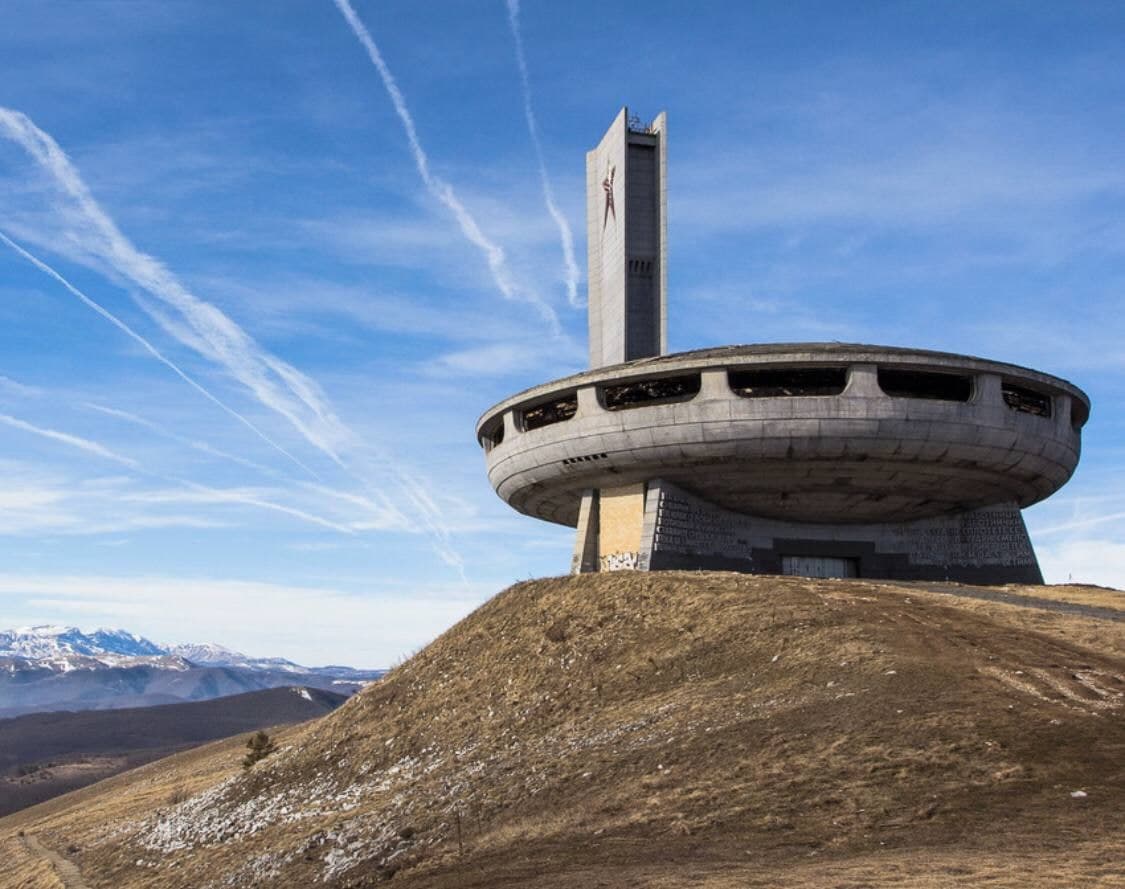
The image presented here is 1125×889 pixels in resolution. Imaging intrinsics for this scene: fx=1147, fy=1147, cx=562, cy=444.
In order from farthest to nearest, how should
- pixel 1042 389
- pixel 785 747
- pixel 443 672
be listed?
pixel 1042 389 → pixel 443 672 → pixel 785 747

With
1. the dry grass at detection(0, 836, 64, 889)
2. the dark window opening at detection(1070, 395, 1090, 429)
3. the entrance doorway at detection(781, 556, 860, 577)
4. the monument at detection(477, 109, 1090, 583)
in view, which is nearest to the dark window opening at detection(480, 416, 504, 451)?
the monument at detection(477, 109, 1090, 583)

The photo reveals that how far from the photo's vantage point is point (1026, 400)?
44.2 meters

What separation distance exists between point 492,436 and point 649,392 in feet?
34.7

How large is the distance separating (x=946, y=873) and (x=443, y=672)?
2200 cm

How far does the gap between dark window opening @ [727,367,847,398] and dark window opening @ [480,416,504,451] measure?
40.3ft

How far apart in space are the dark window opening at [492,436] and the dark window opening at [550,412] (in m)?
3.14

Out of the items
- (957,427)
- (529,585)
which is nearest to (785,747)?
(529,585)

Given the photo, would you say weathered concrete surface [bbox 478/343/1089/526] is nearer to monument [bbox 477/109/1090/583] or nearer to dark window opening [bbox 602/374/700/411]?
monument [bbox 477/109/1090/583]

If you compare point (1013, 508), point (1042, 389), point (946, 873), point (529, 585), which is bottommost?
point (946, 873)

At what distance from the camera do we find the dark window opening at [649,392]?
1672 inches

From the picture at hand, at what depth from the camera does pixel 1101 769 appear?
757 inches

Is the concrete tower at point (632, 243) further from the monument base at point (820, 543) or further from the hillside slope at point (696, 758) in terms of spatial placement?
the hillside slope at point (696, 758)

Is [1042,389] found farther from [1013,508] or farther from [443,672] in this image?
[443,672]

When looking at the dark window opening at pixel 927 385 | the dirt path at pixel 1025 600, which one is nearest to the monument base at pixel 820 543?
the dark window opening at pixel 927 385
